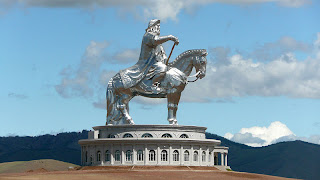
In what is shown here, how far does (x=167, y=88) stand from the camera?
107 m

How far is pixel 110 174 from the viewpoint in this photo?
9481cm

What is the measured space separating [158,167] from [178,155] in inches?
135

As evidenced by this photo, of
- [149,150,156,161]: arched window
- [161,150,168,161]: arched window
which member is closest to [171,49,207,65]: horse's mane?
[161,150,168,161]: arched window

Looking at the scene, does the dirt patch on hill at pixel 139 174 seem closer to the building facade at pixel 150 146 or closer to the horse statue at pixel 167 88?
the building facade at pixel 150 146

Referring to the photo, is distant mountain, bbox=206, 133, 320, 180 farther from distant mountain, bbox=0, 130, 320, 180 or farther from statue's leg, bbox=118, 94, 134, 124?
statue's leg, bbox=118, 94, 134, 124

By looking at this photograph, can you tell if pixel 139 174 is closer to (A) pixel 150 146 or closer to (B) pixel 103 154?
(A) pixel 150 146

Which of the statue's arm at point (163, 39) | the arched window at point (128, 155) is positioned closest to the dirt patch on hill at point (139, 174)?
the arched window at point (128, 155)

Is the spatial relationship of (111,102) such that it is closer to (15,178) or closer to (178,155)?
(178,155)

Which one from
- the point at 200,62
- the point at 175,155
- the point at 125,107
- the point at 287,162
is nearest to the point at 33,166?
the point at 125,107

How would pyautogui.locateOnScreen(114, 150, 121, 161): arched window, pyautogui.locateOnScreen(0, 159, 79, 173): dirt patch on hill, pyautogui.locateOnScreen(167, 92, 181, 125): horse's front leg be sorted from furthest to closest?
pyautogui.locateOnScreen(0, 159, 79, 173): dirt patch on hill < pyautogui.locateOnScreen(167, 92, 181, 125): horse's front leg < pyautogui.locateOnScreen(114, 150, 121, 161): arched window

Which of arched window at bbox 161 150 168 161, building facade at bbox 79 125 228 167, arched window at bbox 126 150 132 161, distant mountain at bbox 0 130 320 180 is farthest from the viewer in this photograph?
distant mountain at bbox 0 130 320 180

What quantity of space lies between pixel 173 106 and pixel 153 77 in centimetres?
452

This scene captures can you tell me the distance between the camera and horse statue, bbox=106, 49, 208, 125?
106625mm

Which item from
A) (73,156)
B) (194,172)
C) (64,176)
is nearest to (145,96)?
(194,172)
